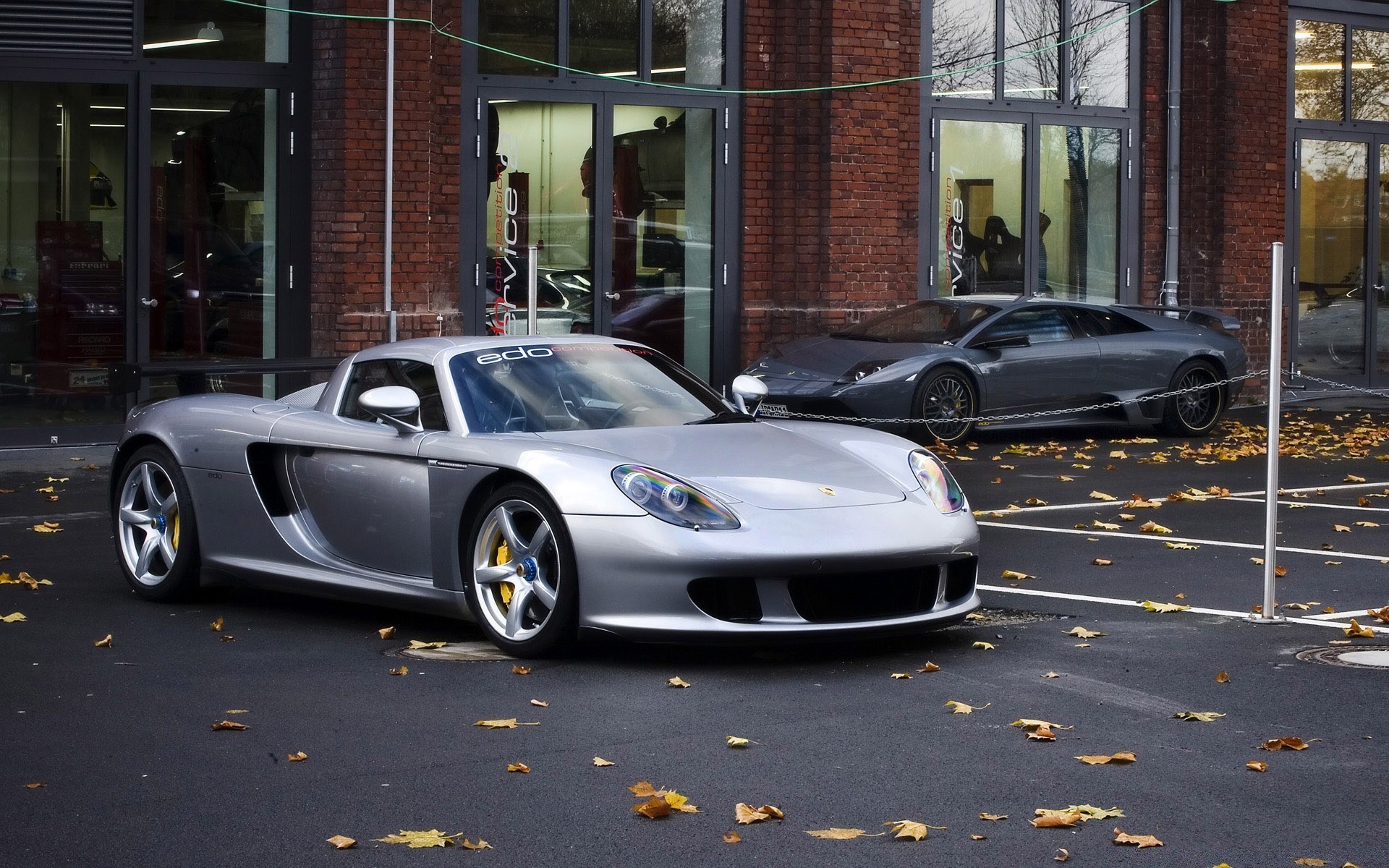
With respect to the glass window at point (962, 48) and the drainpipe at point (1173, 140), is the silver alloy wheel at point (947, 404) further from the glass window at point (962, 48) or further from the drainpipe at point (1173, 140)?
the drainpipe at point (1173, 140)

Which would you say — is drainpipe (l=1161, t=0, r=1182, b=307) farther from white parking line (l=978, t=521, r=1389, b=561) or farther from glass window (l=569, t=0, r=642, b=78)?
white parking line (l=978, t=521, r=1389, b=561)

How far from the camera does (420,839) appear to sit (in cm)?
430

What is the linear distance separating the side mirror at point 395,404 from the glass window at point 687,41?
11.1 meters

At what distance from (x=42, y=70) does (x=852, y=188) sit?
7.43 metres

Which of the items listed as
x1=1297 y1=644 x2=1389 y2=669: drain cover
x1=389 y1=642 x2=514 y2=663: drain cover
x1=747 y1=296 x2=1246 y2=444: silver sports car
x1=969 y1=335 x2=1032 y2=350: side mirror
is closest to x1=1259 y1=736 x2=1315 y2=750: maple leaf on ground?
x1=1297 y1=644 x2=1389 y2=669: drain cover

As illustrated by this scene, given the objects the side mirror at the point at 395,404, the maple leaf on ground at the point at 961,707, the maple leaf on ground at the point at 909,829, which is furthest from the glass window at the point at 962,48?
the maple leaf on ground at the point at 909,829

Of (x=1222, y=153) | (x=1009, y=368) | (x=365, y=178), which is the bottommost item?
(x=1009, y=368)

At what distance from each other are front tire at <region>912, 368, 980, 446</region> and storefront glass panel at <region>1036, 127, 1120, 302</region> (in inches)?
200

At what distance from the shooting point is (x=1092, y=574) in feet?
28.3

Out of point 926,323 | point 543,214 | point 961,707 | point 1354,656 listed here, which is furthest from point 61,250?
point 1354,656

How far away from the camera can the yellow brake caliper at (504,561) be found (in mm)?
6715

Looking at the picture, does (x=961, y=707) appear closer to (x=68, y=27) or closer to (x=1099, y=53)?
(x=68, y=27)

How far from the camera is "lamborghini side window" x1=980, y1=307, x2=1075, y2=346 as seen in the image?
1602 centimetres

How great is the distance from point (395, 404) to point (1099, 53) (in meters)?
15.3
